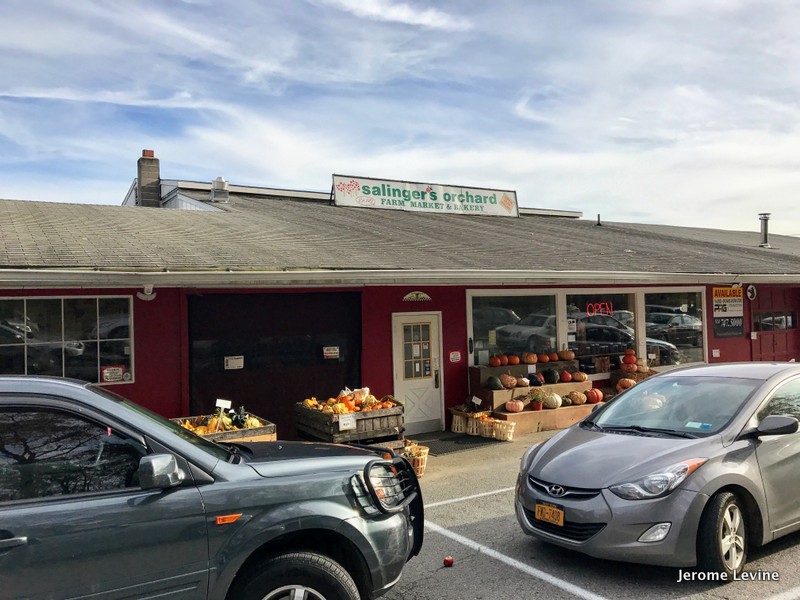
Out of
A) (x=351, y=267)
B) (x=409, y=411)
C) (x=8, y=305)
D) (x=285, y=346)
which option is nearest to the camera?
(x=8, y=305)

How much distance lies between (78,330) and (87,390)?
5035 millimetres

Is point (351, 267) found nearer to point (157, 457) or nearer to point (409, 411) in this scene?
point (409, 411)

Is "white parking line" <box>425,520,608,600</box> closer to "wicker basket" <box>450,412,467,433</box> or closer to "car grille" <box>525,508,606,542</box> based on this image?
"car grille" <box>525,508,606,542</box>

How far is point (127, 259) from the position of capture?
683 centimetres

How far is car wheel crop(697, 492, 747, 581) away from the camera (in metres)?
4.36

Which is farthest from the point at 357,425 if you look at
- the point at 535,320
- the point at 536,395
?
the point at 535,320

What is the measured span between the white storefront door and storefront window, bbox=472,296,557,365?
0.88 metres

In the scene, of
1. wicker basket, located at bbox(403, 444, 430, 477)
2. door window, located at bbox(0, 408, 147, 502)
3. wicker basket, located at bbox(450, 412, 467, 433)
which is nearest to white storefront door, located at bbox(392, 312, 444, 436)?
wicker basket, located at bbox(450, 412, 467, 433)

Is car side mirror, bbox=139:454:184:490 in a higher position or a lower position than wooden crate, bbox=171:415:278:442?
higher

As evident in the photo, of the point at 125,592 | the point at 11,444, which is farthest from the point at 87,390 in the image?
the point at 125,592

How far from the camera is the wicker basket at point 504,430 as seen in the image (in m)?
9.70

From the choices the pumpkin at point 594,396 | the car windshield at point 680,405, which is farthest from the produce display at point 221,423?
the pumpkin at point 594,396

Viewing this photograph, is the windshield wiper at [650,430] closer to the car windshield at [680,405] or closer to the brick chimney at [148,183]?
the car windshield at [680,405]

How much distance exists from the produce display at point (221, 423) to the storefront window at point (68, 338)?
1231 mm
